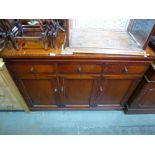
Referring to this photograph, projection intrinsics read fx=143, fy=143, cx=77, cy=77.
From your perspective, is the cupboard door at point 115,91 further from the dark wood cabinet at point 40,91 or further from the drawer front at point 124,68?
the dark wood cabinet at point 40,91

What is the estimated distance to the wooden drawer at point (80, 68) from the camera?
111 cm

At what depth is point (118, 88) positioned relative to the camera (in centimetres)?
137

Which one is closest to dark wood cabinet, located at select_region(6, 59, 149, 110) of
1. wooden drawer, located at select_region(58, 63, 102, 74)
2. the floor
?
wooden drawer, located at select_region(58, 63, 102, 74)

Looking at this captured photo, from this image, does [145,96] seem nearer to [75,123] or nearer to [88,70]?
[88,70]

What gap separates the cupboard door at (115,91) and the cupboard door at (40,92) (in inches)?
17.7

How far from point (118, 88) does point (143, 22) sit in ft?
1.98

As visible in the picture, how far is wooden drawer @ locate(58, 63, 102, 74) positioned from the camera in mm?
1114

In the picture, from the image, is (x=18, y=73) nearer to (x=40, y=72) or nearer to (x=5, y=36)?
(x=40, y=72)

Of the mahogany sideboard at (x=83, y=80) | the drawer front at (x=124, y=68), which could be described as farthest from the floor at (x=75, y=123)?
the drawer front at (x=124, y=68)

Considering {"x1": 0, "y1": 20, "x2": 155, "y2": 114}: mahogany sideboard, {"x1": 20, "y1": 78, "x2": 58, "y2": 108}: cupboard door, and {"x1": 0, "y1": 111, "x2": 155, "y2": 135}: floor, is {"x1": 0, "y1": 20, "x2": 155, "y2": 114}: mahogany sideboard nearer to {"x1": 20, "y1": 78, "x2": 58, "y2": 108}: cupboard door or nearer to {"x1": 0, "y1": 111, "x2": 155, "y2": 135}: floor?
{"x1": 20, "y1": 78, "x2": 58, "y2": 108}: cupboard door

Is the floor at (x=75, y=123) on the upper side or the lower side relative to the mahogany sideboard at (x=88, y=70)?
lower

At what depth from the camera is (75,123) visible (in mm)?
1574
